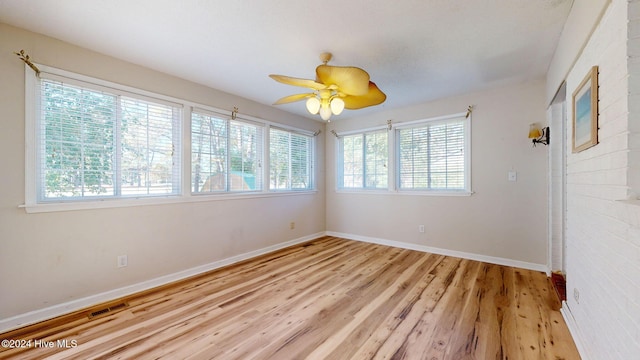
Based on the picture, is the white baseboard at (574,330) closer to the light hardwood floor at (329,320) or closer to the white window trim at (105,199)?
the light hardwood floor at (329,320)

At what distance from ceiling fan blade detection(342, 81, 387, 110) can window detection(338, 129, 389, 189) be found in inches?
83.6

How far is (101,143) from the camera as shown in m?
2.49

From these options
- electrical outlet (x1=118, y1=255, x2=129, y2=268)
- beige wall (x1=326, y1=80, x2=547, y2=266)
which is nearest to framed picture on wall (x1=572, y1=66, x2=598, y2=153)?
beige wall (x1=326, y1=80, x2=547, y2=266)

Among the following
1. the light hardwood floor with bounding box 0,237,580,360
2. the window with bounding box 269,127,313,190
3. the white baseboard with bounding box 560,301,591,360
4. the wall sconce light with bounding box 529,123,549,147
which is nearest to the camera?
the white baseboard with bounding box 560,301,591,360

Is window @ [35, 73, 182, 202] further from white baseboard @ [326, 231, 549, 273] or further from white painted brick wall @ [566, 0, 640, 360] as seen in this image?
white painted brick wall @ [566, 0, 640, 360]

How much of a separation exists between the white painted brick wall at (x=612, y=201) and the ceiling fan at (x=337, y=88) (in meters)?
1.35

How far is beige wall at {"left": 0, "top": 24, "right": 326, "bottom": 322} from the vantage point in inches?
80.2

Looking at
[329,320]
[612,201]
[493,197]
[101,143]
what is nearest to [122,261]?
[101,143]

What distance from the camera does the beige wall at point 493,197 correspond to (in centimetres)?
323

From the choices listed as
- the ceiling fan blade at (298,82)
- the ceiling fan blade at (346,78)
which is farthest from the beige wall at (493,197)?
the ceiling fan blade at (298,82)

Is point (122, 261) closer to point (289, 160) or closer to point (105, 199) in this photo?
point (105, 199)

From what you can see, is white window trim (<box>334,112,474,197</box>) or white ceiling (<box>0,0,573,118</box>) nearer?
white ceiling (<box>0,0,573,118</box>)

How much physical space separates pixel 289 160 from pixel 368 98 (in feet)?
8.09

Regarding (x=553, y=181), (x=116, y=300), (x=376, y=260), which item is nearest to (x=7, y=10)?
(x=116, y=300)
